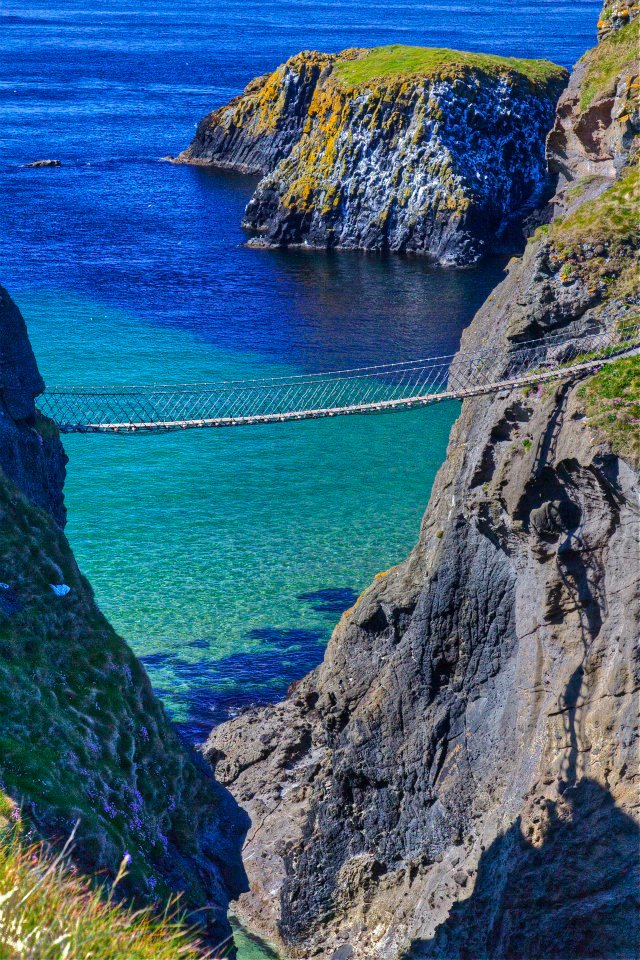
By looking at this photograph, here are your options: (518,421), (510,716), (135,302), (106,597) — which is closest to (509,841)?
(510,716)

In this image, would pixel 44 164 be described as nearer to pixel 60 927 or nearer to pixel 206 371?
pixel 206 371

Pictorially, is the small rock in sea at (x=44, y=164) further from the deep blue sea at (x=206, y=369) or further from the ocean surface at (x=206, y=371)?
the ocean surface at (x=206, y=371)

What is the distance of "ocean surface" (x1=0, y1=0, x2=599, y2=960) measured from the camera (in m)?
30.5

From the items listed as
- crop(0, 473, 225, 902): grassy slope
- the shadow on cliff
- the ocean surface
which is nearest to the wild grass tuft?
crop(0, 473, 225, 902): grassy slope

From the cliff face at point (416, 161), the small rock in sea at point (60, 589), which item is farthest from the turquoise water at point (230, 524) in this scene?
the cliff face at point (416, 161)

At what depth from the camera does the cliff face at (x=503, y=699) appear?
675 inches

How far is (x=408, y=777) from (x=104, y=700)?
26.9 ft

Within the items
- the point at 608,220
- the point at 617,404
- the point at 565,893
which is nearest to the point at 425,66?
the point at 608,220

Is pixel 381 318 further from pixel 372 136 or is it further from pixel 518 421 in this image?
pixel 518 421

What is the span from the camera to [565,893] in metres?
17.1

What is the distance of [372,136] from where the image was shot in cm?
6806

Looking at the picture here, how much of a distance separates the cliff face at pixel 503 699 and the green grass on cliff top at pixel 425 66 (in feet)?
161

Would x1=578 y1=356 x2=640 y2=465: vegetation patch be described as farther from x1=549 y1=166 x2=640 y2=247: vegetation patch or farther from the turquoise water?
the turquoise water

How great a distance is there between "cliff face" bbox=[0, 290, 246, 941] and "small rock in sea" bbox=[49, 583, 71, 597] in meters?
0.02
